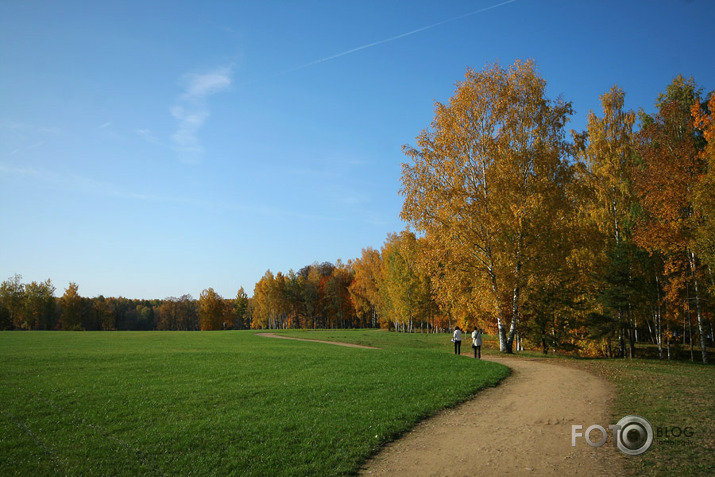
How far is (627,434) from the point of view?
929cm

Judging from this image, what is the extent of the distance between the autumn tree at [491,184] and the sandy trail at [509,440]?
1193 cm

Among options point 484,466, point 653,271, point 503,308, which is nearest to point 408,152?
point 503,308

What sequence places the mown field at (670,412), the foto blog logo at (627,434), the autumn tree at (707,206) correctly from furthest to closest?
the autumn tree at (707,206) → the foto blog logo at (627,434) → the mown field at (670,412)

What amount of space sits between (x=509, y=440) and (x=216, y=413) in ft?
26.0

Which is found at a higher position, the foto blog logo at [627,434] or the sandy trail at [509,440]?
the foto blog logo at [627,434]

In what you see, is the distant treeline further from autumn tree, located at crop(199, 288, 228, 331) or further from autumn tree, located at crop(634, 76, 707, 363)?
autumn tree, located at crop(199, 288, 228, 331)

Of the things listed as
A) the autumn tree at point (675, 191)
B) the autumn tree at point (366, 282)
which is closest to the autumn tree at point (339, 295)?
the autumn tree at point (366, 282)

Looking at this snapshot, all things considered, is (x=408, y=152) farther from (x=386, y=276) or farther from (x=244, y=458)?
(x=386, y=276)

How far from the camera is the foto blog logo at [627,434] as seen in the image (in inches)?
334

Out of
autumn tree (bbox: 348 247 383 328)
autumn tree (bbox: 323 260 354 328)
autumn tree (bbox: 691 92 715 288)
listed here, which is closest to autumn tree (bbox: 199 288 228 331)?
autumn tree (bbox: 323 260 354 328)

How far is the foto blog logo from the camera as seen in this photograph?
847cm

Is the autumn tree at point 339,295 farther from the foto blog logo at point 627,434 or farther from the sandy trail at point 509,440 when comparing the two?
the foto blog logo at point 627,434

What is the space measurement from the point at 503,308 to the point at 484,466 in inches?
868

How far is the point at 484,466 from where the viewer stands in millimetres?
7828
